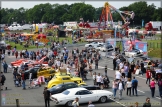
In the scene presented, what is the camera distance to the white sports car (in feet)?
65.7

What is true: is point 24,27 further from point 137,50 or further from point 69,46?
point 137,50

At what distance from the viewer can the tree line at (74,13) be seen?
5330 inches

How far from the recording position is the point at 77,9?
15675 cm

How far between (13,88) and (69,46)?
32979 mm

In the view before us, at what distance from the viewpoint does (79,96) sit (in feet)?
67.0

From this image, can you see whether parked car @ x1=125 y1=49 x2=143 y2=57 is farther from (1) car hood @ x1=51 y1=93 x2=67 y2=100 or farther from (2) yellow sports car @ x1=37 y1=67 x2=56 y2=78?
(1) car hood @ x1=51 y1=93 x2=67 y2=100

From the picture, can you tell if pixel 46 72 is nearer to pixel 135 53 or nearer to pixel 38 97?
pixel 38 97

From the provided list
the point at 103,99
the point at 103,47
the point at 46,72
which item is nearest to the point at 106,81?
the point at 103,99

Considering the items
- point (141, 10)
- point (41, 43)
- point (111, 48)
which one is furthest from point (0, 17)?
point (111, 48)

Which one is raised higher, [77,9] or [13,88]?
[77,9]

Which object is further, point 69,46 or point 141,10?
point 141,10

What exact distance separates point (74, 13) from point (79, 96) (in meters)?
139

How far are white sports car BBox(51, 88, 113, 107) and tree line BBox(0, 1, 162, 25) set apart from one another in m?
112

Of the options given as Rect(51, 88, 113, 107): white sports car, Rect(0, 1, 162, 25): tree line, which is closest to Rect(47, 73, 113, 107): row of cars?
Rect(51, 88, 113, 107): white sports car
